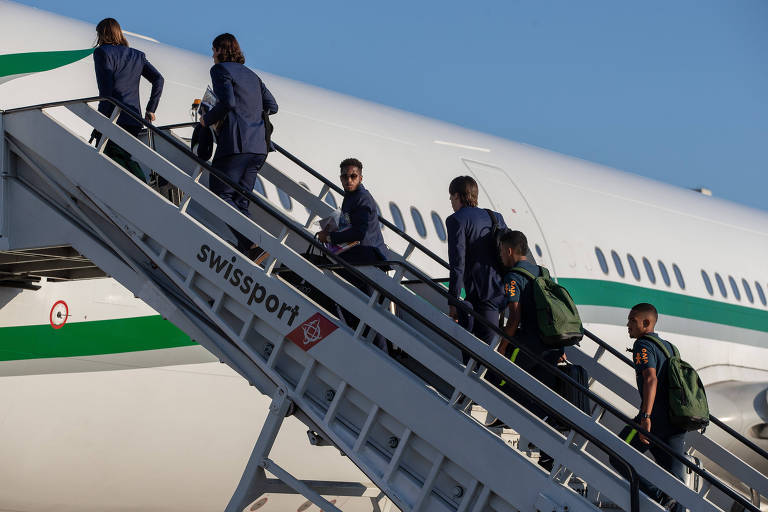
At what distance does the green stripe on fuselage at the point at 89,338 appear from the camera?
6555mm

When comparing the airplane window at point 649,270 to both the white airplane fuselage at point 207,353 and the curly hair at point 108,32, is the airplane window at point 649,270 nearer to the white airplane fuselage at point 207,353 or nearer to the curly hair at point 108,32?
the white airplane fuselage at point 207,353

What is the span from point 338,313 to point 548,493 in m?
1.67

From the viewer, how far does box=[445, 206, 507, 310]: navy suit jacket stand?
5742mm

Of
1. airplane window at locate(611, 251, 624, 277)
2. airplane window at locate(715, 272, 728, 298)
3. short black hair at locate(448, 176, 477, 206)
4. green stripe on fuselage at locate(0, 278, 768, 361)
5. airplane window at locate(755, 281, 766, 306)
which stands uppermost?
airplane window at locate(755, 281, 766, 306)

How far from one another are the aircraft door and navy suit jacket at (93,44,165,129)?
205 inches

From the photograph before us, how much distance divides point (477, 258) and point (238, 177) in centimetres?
151

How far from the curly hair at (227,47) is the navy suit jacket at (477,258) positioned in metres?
1.60

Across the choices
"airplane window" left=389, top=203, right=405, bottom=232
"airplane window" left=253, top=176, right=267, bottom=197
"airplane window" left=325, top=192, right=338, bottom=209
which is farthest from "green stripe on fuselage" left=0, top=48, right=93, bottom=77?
"airplane window" left=389, top=203, right=405, bottom=232

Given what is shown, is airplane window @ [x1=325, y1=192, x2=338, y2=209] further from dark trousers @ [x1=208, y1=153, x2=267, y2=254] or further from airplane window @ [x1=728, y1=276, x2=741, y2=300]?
airplane window @ [x1=728, y1=276, x2=741, y2=300]

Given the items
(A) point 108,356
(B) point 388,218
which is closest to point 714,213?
(B) point 388,218

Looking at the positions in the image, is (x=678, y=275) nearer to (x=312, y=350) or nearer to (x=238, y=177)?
(x=238, y=177)

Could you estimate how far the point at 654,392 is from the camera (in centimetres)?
532

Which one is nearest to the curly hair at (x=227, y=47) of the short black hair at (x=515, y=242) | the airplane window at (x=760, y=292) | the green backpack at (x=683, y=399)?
the short black hair at (x=515, y=242)

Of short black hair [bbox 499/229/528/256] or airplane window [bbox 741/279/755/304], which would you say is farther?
airplane window [bbox 741/279/755/304]
